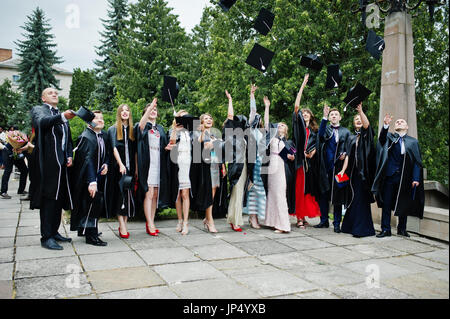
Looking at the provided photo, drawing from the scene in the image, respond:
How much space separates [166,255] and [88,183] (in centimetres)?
155

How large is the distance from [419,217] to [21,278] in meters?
5.81

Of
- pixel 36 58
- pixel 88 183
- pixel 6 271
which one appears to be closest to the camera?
pixel 6 271

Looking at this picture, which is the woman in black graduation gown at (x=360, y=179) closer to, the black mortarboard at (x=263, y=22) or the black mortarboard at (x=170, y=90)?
the black mortarboard at (x=263, y=22)

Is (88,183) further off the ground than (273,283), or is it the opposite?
(88,183)

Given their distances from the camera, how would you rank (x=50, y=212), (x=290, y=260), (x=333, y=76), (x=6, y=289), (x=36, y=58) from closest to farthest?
(x=6, y=289) → (x=290, y=260) → (x=50, y=212) → (x=333, y=76) → (x=36, y=58)

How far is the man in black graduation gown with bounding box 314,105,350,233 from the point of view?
267 inches

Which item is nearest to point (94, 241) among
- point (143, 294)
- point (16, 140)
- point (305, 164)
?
point (143, 294)

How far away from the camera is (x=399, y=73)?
7.21m

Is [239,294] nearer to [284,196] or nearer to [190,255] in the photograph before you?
[190,255]

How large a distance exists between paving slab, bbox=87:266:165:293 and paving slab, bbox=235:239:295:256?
1597mm


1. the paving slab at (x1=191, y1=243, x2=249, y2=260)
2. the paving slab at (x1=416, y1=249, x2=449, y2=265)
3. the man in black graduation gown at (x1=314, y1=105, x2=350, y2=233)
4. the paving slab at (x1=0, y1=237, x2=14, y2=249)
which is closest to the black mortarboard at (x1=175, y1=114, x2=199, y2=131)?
the paving slab at (x1=191, y1=243, x2=249, y2=260)

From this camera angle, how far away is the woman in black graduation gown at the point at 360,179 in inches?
253

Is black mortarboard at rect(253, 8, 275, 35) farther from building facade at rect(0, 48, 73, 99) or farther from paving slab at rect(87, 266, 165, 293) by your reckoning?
building facade at rect(0, 48, 73, 99)

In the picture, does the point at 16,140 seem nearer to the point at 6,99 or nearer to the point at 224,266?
the point at 224,266
